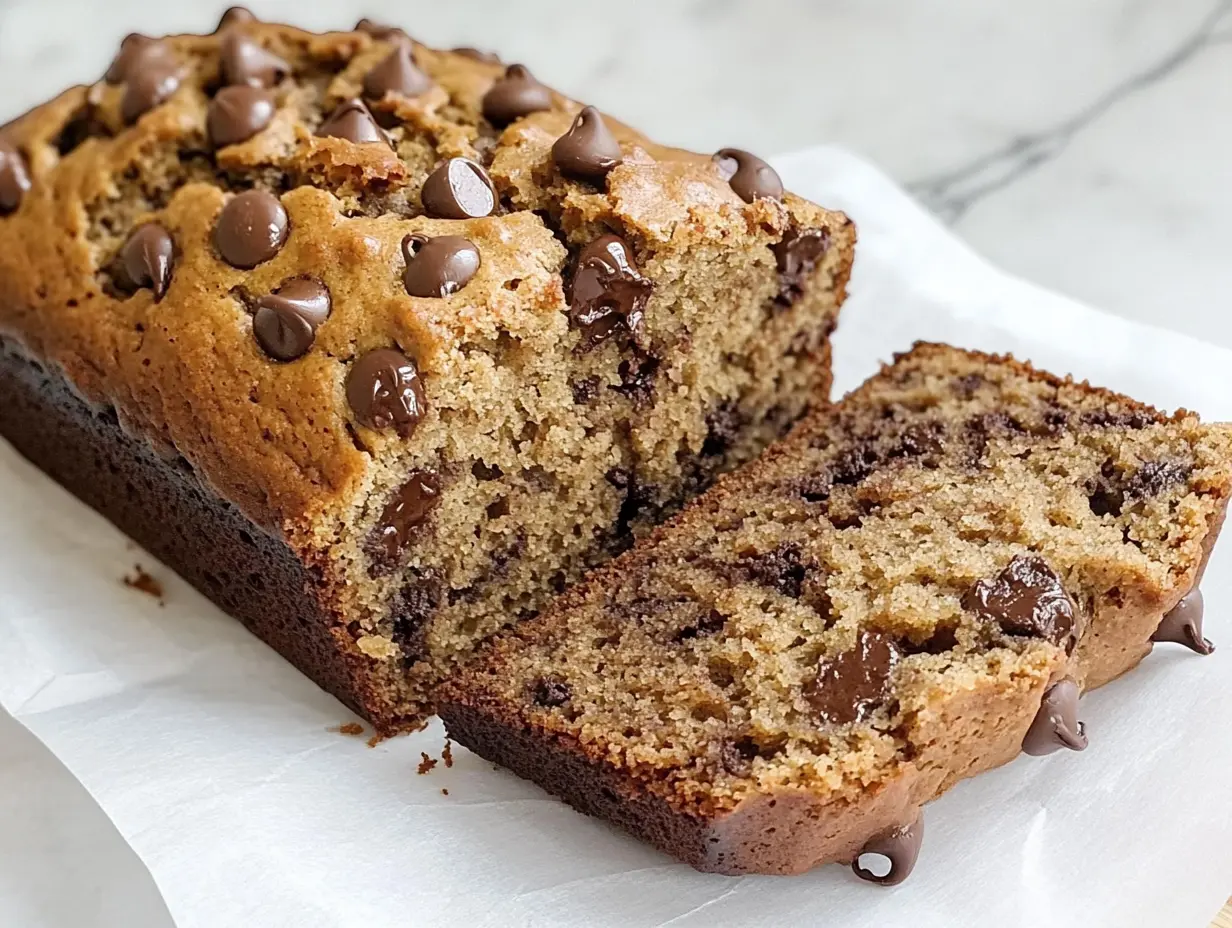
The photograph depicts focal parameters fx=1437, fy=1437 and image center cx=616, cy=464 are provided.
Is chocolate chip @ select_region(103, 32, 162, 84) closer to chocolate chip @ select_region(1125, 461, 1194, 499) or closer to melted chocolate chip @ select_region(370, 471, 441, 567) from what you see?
melted chocolate chip @ select_region(370, 471, 441, 567)

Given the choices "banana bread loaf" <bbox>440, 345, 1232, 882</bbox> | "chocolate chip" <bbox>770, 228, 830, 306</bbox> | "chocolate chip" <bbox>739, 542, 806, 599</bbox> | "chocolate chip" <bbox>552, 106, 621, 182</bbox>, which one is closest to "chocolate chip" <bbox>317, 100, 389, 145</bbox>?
"chocolate chip" <bbox>552, 106, 621, 182</bbox>

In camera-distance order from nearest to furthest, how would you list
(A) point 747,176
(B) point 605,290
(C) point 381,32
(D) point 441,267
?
(D) point 441,267 < (B) point 605,290 < (A) point 747,176 < (C) point 381,32

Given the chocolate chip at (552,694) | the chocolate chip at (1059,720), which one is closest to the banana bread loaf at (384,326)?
the chocolate chip at (552,694)

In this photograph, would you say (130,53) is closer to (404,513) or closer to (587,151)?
(587,151)

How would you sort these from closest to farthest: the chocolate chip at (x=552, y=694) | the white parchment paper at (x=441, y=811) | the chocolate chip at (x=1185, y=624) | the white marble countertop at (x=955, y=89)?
the white parchment paper at (x=441, y=811)
the chocolate chip at (x=552, y=694)
the chocolate chip at (x=1185, y=624)
the white marble countertop at (x=955, y=89)

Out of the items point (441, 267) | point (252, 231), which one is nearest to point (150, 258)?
point (252, 231)

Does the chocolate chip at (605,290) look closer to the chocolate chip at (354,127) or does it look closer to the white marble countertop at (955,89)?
the chocolate chip at (354,127)

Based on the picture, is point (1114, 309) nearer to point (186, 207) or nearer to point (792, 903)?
point (792, 903)
